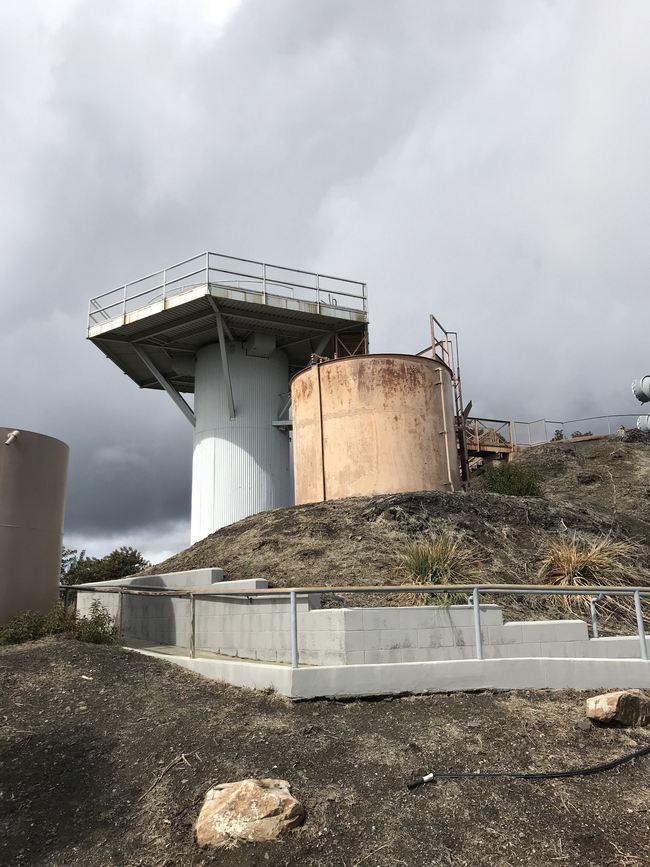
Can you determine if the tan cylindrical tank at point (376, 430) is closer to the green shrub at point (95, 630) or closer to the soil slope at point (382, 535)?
the soil slope at point (382, 535)

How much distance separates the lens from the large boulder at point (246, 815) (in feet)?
15.5

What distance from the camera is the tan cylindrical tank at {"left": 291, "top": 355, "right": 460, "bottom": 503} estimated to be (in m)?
17.2

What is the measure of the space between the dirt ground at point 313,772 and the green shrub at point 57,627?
170 cm

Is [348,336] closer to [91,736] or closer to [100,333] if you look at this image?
[100,333]

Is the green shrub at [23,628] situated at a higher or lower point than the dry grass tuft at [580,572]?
lower

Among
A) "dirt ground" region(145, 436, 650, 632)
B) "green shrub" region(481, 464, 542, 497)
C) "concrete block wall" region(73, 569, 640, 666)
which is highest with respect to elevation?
"green shrub" region(481, 464, 542, 497)

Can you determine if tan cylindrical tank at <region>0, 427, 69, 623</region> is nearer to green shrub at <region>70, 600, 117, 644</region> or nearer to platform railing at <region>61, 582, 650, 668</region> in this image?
green shrub at <region>70, 600, 117, 644</region>

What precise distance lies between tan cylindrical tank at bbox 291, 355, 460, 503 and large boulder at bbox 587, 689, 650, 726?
32.2 feet

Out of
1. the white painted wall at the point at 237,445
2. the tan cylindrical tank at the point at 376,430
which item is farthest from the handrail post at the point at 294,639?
the white painted wall at the point at 237,445

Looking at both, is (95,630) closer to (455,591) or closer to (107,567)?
(455,591)

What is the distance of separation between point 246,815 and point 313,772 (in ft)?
3.70

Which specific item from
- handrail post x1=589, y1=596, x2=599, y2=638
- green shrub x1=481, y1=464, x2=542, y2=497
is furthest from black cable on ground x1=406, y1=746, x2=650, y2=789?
green shrub x1=481, y1=464, x2=542, y2=497

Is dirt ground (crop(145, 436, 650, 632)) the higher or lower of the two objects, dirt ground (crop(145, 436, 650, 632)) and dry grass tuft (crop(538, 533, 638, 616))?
the higher

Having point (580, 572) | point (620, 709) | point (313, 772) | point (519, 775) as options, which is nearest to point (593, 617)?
point (580, 572)
